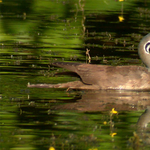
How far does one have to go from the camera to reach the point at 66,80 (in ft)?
42.5

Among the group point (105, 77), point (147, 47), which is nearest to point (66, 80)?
point (105, 77)

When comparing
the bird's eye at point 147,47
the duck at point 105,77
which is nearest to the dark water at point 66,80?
the duck at point 105,77

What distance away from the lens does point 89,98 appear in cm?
1155

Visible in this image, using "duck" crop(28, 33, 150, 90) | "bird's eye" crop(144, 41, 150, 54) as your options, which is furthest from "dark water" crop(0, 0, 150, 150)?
"bird's eye" crop(144, 41, 150, 54)

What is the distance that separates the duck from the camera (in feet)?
39.7

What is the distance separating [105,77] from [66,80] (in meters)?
1.09

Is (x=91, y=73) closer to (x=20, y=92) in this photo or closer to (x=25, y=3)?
(x=20, y=92)

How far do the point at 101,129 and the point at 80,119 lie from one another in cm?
60

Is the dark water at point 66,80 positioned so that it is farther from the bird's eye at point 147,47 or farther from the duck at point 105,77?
the bird's eye at point 147,47

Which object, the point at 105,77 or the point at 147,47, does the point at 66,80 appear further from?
the point at 147,47

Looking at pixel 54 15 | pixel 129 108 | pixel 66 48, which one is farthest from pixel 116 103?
pixel 54 15

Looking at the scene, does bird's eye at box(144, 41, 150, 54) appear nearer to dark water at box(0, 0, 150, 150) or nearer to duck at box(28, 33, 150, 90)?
duck at box(28, 33, 150, 90)

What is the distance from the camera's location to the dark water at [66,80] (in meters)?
8.98

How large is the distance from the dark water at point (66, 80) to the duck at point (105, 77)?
143 mm
